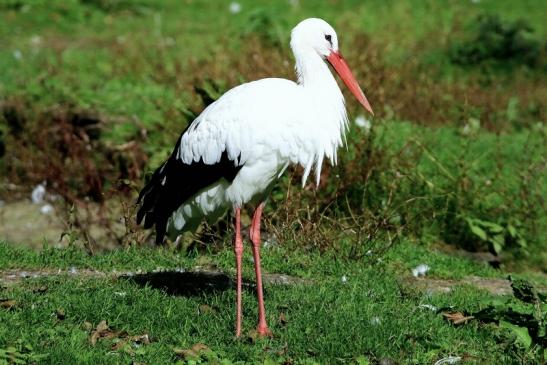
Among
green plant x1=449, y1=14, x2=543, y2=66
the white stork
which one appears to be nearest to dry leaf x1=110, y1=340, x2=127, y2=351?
the white stork

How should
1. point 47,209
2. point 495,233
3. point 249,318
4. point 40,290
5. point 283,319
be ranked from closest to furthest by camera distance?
point 283,319, point 249,318, point 40,290, point 495,233, point 47,209

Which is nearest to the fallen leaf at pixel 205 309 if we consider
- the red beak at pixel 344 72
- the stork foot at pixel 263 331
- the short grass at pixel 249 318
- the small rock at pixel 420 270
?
the short grass at pixel 249 318

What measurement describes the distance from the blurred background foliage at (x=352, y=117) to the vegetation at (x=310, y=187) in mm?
27

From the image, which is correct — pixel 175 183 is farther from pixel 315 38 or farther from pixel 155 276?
pixel 315 38

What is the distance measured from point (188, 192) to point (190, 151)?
0.79ft

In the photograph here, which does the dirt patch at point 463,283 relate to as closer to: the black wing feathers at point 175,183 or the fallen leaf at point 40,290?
the black wing feathers at point 175,183

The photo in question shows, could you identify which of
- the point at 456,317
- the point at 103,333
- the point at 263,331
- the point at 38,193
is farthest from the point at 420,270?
the point at 38,193

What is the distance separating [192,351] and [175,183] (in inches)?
49.6

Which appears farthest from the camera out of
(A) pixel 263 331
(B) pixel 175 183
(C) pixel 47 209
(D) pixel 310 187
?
(C) pixel 47 209

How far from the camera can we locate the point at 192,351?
15.5 ft

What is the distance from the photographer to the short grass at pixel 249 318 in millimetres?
4793

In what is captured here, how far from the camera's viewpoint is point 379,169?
306 inches

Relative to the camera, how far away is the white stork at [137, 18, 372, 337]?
5.16 meters

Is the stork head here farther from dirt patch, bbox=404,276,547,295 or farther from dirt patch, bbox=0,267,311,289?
dirt patch, bbox=404,276,547,295
